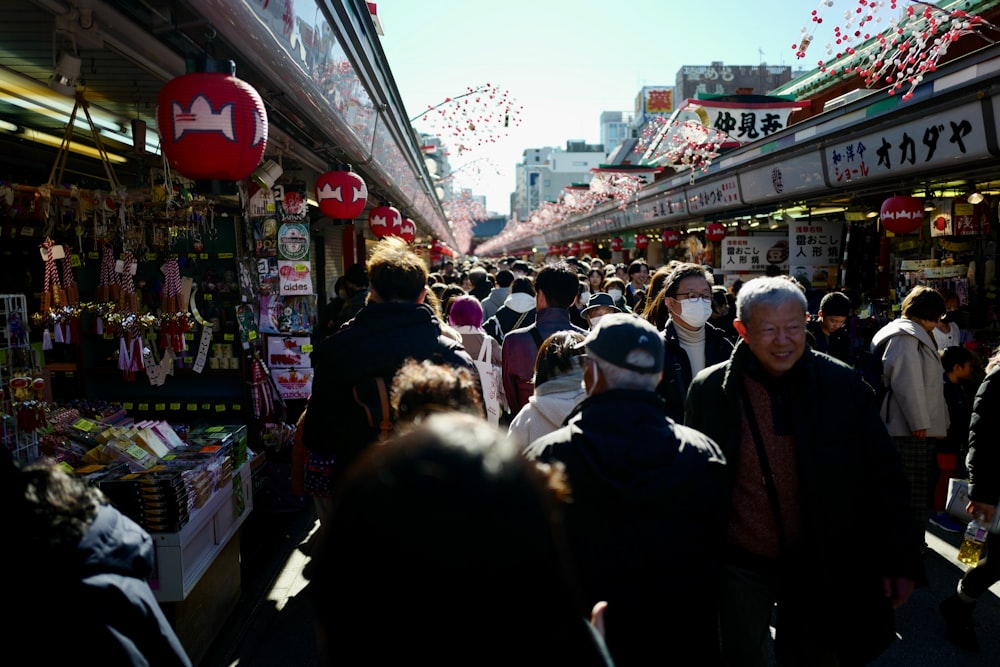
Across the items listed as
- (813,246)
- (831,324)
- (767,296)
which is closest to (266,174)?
(767,296)

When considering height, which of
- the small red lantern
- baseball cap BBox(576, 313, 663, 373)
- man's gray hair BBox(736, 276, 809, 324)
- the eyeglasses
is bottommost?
baseball cap BBox(576, 313, 663, 373)

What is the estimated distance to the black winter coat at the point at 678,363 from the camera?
3785mm

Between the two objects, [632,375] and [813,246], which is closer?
[632,375]

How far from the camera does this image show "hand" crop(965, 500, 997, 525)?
337cm

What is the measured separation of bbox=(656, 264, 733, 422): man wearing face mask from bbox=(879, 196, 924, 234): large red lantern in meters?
5.03

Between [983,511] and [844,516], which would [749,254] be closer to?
[983,511]

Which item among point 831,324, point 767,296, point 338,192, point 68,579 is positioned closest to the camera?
point 68,579


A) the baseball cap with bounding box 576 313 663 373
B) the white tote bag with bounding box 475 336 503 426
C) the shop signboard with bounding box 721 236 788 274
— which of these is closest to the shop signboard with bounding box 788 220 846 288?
the shop signboard with bounding box 721 236 788 274

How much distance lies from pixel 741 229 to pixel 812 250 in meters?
5.10

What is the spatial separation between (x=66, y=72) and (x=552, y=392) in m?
2.68

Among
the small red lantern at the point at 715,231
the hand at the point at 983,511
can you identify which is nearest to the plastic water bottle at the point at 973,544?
the hand at the point at 983,511

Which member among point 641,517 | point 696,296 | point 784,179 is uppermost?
point 784,179

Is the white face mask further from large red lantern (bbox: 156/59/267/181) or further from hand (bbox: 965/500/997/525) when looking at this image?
large red lantern (bbox: 156/59/267/181)

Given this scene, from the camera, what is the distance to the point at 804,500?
2521mm
